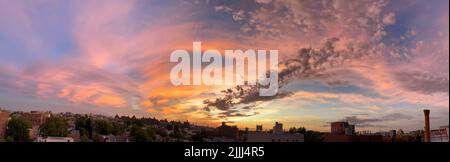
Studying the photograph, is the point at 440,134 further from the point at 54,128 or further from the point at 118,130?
the point at 54,128

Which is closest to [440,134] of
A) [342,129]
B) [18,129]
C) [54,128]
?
[342,129]

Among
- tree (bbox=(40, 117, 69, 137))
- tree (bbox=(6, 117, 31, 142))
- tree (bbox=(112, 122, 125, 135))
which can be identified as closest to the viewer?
tree (bbox=(112, 122, 125, 135))

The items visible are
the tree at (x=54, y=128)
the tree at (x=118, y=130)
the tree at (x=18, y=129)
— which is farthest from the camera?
the tree at (x=18, y=129)

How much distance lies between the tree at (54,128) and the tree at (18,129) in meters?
2.23

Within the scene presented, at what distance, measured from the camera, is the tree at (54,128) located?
5278 cm

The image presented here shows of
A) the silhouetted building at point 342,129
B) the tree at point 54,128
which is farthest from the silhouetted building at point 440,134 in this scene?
the tree at point 54,128

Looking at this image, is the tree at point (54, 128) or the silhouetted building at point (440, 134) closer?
the silhouetted building at point (440, 134)

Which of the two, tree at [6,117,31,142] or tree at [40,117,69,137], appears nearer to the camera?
tree at [40,117,69,137]

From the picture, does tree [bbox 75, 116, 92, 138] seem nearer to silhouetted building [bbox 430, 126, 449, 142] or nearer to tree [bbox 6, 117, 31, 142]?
tree [bbox 6, 117, 31, 142]

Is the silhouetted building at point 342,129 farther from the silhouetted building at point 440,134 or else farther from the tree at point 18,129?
the tree at point 18,129

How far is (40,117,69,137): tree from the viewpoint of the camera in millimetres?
52781

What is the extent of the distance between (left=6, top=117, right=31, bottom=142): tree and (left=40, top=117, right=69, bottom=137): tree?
2233mm

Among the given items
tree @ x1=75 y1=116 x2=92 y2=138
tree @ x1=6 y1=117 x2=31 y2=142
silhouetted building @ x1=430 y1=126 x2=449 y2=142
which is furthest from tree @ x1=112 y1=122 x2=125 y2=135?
silhouetted building @ x1=430 y1=126 x2=449 y2=142
